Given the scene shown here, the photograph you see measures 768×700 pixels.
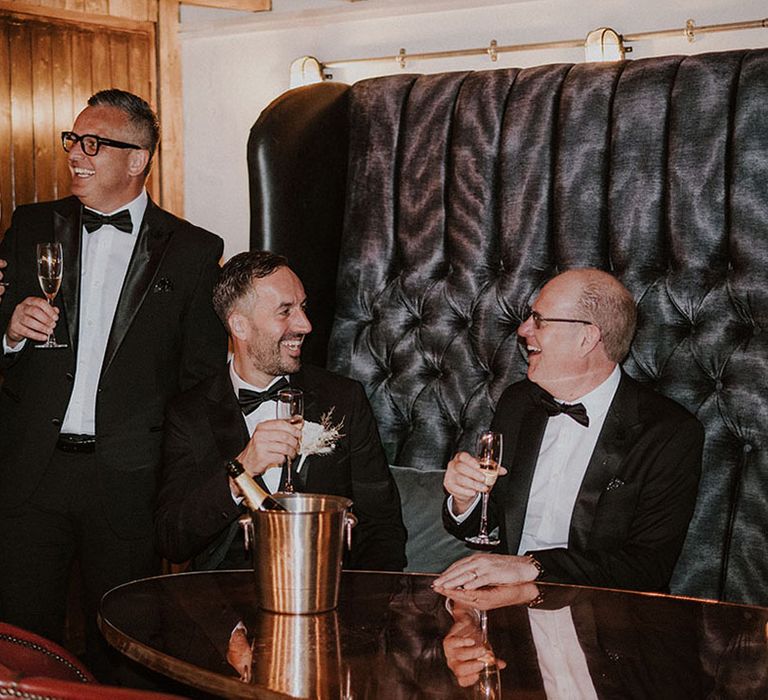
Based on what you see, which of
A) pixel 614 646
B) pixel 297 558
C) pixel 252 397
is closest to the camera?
pixel 614 646

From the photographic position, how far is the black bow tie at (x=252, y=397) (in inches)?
117

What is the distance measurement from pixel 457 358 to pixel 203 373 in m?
0.73

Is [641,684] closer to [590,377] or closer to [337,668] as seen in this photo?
[337,668]

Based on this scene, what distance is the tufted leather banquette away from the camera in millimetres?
2854

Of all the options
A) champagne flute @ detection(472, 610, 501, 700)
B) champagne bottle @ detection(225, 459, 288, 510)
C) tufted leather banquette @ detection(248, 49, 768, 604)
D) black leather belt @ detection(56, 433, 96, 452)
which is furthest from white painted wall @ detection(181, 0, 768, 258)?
champagne flute @ detection(472, 610, 501, 700)

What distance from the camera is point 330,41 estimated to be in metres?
4.08

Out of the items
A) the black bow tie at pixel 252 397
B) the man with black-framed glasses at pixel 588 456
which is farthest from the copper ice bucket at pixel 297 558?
the black bow tie at pixel 252 397

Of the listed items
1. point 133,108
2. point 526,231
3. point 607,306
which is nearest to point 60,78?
point 133,108

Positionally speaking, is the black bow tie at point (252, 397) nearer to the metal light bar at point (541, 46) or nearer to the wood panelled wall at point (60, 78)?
the metal light bar at point (541, 46)

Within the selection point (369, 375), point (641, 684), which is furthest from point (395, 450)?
point (641, 684)

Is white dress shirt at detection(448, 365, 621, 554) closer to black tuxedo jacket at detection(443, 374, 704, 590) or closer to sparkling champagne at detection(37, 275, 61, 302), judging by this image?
black tuxedo jacket at detection(443, 374, 704, 590)

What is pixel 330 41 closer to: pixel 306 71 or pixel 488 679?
pixel 306 71

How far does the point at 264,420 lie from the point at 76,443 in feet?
1.82

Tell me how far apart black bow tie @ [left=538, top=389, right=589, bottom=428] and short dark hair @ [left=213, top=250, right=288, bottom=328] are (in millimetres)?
822
